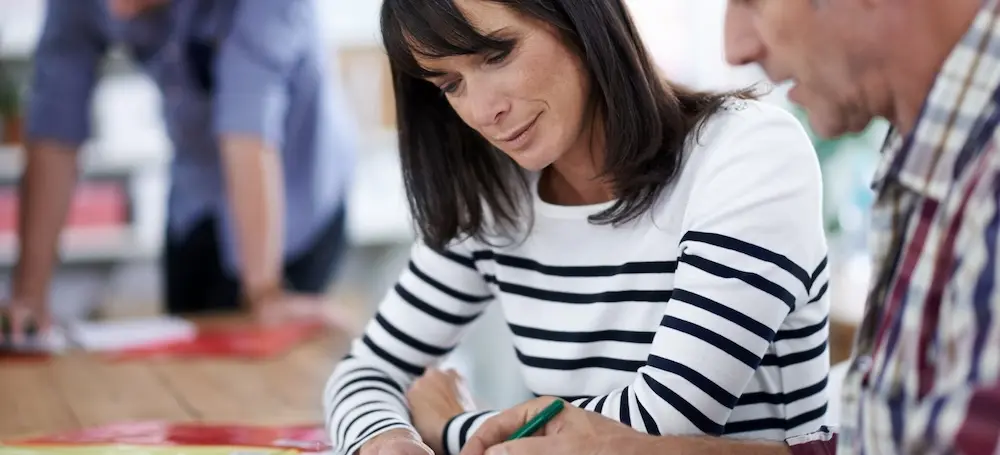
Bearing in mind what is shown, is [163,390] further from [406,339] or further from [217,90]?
[217,90]

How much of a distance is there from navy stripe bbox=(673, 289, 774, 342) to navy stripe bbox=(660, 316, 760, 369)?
0.02 metres

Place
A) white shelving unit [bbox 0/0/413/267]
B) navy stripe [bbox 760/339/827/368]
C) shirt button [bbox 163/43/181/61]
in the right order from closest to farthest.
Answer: navy stripe [bbox 760/339/827/368], shirt button [bbox 163/43/181/61], white shelving unit [bbox 0/0/413/267]

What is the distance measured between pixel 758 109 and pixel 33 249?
152cm

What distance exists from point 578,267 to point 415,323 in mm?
222

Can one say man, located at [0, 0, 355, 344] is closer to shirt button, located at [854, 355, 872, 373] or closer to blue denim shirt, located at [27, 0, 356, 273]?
blue denim shirt, located at [27, 0, 356, 273]

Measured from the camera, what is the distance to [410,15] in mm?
958

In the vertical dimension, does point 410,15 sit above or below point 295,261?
above

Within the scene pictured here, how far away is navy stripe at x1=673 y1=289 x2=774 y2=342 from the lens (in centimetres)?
85

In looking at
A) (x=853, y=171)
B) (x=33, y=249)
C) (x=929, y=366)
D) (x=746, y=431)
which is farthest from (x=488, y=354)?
(x=929, y=366)

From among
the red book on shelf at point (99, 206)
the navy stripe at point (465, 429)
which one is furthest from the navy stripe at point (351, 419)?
the red book on shelf at point (99, 206)

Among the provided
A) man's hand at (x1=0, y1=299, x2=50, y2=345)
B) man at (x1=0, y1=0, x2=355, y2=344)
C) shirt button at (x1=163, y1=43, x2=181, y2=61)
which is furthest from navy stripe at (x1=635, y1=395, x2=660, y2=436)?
shirt button at (x1=163, y1=43, x2=181, y2=61)

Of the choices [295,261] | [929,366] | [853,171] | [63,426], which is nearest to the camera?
[929,366]

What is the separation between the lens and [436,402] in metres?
1.07

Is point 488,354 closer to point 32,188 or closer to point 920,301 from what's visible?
point 32,188
